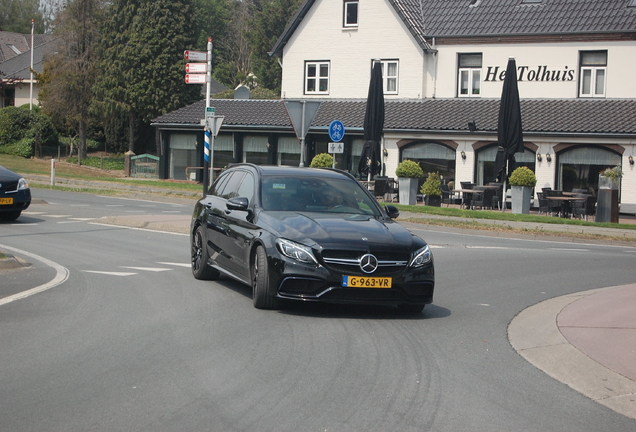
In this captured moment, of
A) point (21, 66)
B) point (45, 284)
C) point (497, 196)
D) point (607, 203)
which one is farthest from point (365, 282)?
point (21, 66)

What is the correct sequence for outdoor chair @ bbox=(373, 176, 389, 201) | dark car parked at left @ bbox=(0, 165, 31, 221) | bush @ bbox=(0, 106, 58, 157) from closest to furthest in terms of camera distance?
dark car parked at left @ bbox=(0, 165, 31, 221) < outdoor chair @ bbox=(373, 176, 389, 201) < bush @ bbox=(0, 106, 58, 157)

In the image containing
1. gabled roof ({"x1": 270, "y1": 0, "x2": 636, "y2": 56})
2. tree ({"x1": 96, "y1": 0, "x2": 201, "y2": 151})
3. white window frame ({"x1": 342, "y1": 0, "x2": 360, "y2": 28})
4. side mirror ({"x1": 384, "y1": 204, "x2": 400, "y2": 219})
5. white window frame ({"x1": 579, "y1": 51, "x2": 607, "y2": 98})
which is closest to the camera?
side mirror ({"x1": 384, "y1": 204, "x2": 400, "y2": 219})

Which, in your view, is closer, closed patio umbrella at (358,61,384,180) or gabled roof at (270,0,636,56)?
closed patio umbrella at (358,61,384,180)

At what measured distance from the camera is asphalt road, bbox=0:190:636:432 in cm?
525

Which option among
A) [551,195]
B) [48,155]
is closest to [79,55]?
[48,155]

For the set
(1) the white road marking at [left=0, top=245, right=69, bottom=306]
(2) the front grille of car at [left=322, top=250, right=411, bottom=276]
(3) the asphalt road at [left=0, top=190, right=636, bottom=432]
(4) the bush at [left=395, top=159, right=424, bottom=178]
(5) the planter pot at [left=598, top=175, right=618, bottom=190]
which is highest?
(4) the bush at [left=395, top=159, right=424, bottom=178]

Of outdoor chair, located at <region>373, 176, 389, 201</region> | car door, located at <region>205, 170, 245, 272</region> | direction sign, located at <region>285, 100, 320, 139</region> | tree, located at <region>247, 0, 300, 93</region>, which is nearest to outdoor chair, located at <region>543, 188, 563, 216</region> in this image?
outdoor chair, located at <region>373, 176, 389, 201</region>

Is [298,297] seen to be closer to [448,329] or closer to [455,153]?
[448,329]

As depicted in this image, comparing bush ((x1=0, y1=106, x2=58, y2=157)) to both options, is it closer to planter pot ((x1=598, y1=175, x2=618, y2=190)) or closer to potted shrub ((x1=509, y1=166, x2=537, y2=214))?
potted shrub ((x1=509, y1=166, x2=537, y2=214))

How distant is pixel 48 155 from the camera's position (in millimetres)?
58250

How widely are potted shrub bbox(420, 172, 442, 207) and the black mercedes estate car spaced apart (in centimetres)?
1829

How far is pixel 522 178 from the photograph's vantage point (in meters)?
27.3

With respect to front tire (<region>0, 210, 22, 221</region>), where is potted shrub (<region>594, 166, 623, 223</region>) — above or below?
above

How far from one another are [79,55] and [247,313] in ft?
170
